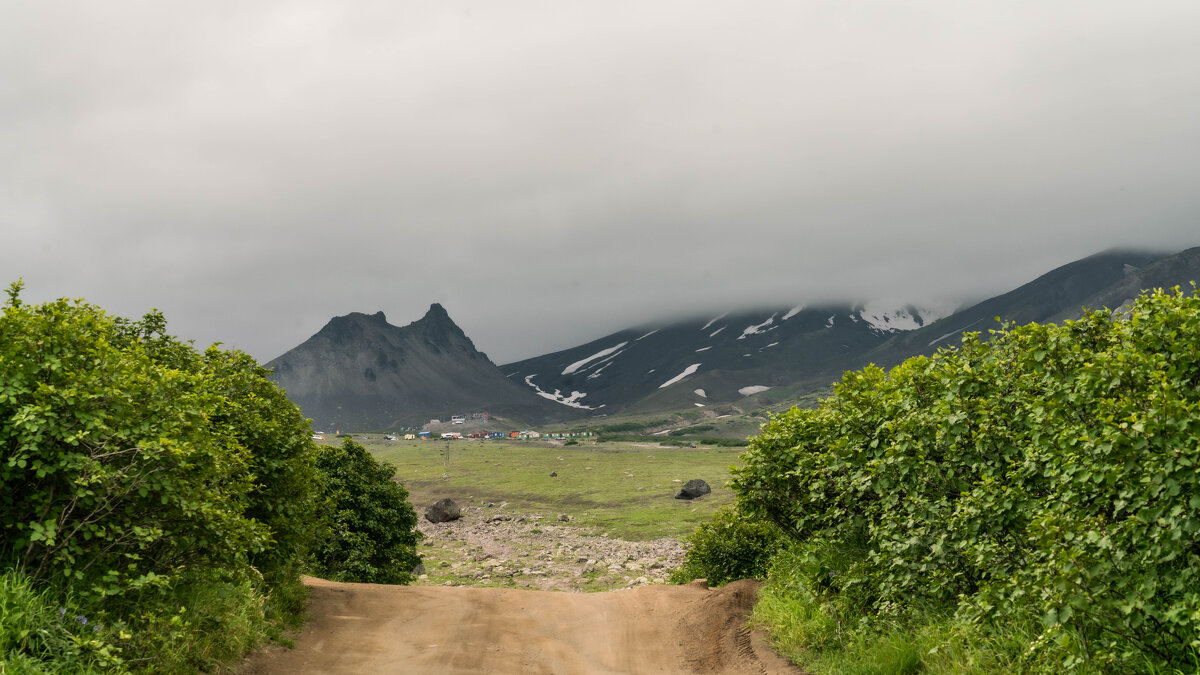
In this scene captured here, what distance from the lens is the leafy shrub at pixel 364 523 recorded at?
1361 inches

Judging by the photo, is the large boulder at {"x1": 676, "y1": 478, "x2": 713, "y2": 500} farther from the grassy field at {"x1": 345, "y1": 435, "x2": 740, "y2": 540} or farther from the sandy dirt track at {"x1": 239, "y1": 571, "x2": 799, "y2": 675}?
the sandy dirt track at {"x1": 239, "y1": 571, "x2": 799, "y2": 675}

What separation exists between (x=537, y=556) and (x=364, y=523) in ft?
165

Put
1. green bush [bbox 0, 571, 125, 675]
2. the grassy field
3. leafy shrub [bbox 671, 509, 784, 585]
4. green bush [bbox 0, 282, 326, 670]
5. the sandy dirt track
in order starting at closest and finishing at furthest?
green bush [bbox 0, 571, 125, 675]
green bush [bbox 0, 282, 326, 670]
the sandy dirt track
leafy shrub [bbox 671, 509, 784, 585]
the grassy field

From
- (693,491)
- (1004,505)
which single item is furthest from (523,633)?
(693,491)

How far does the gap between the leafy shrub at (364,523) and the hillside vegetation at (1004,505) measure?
75.7ft

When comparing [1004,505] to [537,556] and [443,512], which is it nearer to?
[537,556]

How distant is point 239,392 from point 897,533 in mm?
15856

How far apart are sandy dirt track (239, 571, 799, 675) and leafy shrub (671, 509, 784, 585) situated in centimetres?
267

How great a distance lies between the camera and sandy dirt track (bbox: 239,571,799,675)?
1475cm

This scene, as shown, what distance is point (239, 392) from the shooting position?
18438 mm

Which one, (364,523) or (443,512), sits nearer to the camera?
(364,523)

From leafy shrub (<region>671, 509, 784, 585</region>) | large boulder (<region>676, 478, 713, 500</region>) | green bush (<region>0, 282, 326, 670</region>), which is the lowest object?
large boulder (<region>676, 478, 713, 500</region>)

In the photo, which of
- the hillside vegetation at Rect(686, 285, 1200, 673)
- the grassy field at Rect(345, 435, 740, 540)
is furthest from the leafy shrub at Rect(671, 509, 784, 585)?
the grassy field at Rect(345, 435, 740, 540)

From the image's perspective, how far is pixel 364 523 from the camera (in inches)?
1453
